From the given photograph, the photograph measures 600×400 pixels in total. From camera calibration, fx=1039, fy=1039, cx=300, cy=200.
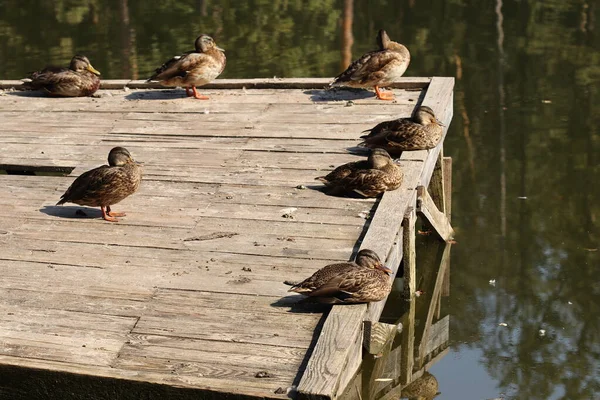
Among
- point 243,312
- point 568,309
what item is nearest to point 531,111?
point 568,309

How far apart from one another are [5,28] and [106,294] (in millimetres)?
18517

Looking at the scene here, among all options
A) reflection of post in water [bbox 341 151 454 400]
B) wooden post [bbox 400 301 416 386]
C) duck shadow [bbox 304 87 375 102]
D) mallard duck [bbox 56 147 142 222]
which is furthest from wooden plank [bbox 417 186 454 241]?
A: mallard duck [bbox 56 147 142 222]

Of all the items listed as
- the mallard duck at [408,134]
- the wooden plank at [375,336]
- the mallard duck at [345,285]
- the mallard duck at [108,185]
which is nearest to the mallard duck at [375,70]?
the mallard duck at [408,134]

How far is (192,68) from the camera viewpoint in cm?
1267

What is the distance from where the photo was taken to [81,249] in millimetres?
8617

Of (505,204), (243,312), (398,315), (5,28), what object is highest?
(243,312)

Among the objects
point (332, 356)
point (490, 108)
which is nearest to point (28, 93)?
point (490, 108)

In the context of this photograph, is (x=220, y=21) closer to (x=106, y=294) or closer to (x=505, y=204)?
(x=505, y=204)

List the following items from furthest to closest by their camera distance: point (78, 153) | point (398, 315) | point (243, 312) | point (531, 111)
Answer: point (531, 111) < point (78, 153) < point (398, 315) < point (243, 312)

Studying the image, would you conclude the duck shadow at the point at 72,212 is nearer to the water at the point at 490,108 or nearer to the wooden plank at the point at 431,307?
the wooden plank at the point at 431,307

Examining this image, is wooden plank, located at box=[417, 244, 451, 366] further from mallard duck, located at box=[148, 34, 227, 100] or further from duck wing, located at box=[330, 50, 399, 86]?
mallard duck, located at box=[148, 34, 227, 100]

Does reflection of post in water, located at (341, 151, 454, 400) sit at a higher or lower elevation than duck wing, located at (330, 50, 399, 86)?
lower

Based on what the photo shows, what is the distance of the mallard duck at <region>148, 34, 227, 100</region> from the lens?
12.7m

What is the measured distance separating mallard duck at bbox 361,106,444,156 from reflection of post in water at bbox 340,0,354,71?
936 centimetres
